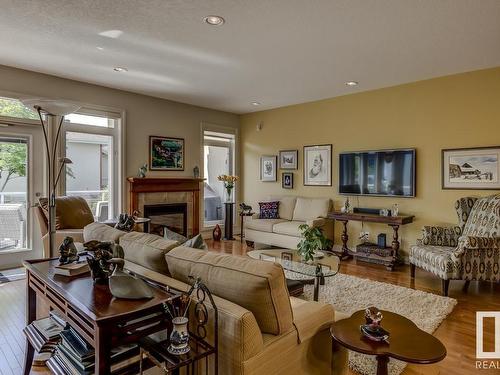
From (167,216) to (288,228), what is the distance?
2205 millimetres

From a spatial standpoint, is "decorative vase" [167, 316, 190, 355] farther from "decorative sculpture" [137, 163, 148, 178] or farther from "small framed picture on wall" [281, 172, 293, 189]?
"small framed picture on wall" [281, 172, 293, 189]

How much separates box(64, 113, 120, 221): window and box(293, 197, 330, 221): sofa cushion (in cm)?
309

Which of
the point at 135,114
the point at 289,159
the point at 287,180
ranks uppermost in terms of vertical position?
the point at 135,114

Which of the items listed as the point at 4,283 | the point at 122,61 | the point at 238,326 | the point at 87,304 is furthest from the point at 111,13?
the point at 4,283

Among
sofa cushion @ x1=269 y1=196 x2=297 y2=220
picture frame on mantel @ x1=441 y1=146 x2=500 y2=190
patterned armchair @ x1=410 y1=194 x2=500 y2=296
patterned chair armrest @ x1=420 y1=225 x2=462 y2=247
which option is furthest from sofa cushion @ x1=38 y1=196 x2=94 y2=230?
picture frame on mantel @ x1=441 y1=146 x2=500 y2=190

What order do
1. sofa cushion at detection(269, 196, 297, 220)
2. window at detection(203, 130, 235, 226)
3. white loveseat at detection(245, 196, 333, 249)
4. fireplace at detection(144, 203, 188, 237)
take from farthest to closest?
window at detection(203, 130, 235, 226) → sofa cushion at detection(269, 196, 297, 220) → fireplace at detection(144, 203, 188, 237) → white loveseat at detection(245, 196, 333, 249)

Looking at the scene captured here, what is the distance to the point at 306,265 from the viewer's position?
3133mm

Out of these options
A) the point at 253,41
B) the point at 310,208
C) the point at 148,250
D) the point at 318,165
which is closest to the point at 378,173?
the point at 318,165

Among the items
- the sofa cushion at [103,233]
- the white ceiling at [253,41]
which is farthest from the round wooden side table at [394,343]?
the white ceiling at [253,41]

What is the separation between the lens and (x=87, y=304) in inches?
53.6

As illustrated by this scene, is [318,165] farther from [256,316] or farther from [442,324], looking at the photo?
[256,316]

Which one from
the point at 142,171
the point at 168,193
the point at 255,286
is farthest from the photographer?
the point at 168,193

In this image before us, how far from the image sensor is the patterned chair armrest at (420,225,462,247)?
3938 millimetres

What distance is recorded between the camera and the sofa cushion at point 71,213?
4137 millimetres
